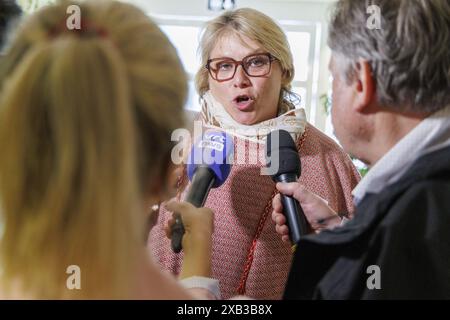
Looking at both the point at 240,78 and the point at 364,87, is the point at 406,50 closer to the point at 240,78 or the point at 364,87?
the point at 364,87

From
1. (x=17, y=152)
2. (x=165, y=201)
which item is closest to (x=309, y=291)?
(x=165, y=201)

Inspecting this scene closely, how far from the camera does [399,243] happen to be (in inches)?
23.9

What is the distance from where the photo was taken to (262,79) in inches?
35.8

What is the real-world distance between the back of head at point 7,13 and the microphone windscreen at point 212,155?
Answer: 0.30 metres

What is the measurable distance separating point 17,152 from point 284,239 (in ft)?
1.57

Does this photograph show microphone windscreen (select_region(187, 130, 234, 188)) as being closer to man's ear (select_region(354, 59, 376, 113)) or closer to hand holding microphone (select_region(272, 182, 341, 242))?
hand holding microphone (select_region(272, 182, 341, 242))

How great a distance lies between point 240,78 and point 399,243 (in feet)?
1.34

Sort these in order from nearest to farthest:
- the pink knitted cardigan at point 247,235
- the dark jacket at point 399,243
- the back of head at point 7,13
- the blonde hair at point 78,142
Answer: the blonde hair at point 78,142 < the dark jacket at point 399,243 < the back of head at point 7,13 < the pink knitted cardigan at point 247,235

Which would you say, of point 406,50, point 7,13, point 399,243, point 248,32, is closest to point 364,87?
point 406,50

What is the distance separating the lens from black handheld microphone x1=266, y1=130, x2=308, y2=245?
78 centimetres

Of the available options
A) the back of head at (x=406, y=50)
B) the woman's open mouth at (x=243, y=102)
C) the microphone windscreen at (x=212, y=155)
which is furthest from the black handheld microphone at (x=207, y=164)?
the back of head at (x=406, y=50)

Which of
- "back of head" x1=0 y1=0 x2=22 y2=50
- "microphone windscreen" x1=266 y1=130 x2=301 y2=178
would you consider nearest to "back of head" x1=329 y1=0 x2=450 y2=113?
"microphone windscreen" x1=266 y1=130 x2=301 y2=178

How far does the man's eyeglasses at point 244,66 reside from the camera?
899mm

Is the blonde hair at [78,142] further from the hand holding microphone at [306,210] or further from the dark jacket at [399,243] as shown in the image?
the hand holding microphone at [306,210]
